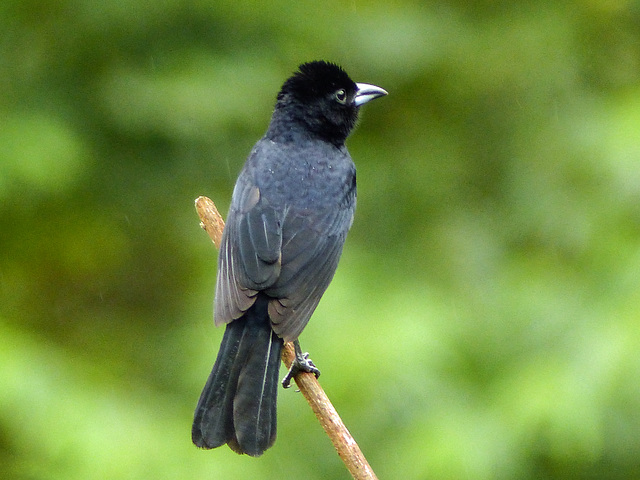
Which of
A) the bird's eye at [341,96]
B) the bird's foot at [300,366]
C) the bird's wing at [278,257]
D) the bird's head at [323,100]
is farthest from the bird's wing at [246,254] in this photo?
the bird's eye at [341,96]

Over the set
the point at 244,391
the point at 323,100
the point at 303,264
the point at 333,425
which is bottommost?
the point at 333,425

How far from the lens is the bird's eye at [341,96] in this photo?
5.03 m

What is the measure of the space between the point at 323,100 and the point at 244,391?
2004mm

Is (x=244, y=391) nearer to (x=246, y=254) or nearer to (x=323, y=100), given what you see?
(x=246, y=254)

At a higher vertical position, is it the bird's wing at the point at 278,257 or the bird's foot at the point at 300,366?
the bird's wing at the point at 278,257

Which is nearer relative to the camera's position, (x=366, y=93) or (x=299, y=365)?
(x=299, y=365)

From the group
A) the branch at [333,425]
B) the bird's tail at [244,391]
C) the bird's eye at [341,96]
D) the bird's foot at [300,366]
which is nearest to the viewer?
the branch at [333,425]

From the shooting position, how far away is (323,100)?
16.4 feet

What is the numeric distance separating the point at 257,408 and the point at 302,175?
1.38 meters

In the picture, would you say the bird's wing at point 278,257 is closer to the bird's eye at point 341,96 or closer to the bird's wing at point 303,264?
the bird's wing at point 303,264

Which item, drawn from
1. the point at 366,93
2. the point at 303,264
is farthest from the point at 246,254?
the point at 366,93

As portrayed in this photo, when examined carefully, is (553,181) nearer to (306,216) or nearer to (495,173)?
(495,173)

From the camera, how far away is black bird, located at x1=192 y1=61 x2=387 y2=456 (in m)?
3.58

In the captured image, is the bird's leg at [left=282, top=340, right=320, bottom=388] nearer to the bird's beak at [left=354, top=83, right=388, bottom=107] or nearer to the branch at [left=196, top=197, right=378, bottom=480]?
the branch at [left=196, top=197, right=378, bottom=480]
